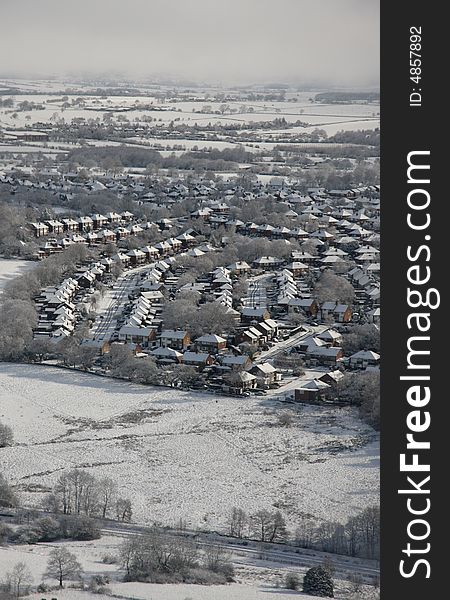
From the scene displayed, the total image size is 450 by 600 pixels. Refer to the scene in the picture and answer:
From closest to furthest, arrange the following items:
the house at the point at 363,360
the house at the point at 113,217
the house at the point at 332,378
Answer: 1. the house at the point at 332,378
2. the house at the point at 363,360
3. the house at the point at 113,217

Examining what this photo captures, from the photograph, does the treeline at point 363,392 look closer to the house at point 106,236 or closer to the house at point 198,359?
the house at point 198,359

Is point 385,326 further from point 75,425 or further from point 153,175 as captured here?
point 153,175

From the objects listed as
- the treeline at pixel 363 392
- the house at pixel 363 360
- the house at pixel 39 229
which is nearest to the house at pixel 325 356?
the house at pixel 363 360

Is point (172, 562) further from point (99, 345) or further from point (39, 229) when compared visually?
point (39, 229)

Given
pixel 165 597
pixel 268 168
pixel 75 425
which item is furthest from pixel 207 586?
pixel 268 168

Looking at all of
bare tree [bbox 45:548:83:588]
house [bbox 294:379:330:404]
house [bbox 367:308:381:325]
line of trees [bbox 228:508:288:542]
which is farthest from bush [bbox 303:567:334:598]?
house [bbox 367:308:381:325]

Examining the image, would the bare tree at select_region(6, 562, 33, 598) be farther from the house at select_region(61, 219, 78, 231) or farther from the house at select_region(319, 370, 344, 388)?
the house at select_region(61, 219, 78, 231)

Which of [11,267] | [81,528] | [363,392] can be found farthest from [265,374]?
[11,267]
